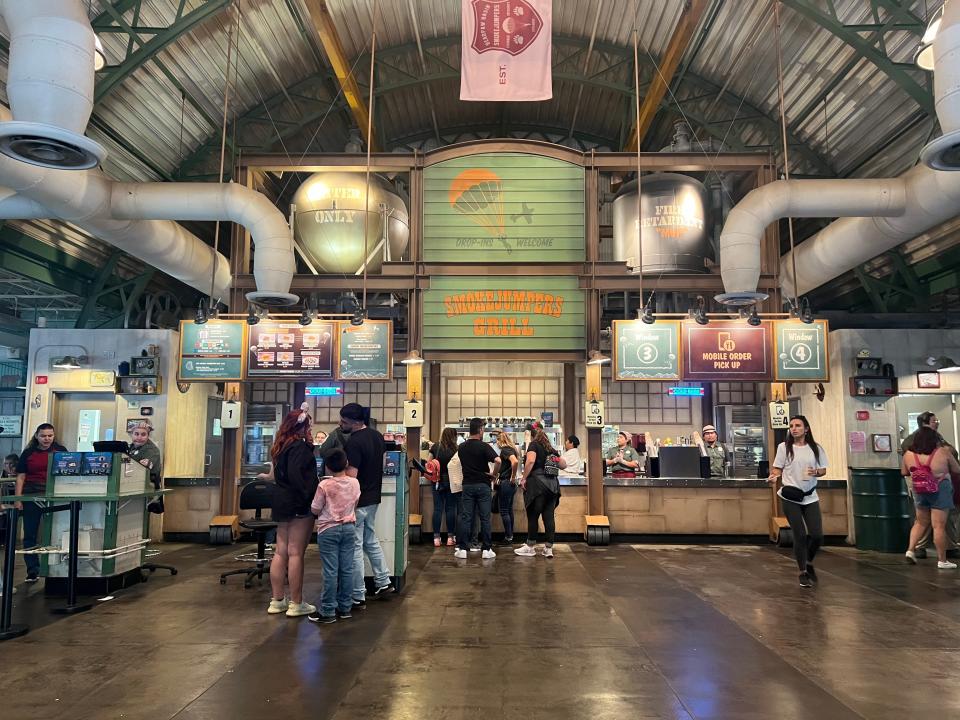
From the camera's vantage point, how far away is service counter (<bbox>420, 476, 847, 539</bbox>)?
10414mm

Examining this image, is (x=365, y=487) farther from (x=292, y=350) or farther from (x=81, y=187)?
(x=81, y=187)

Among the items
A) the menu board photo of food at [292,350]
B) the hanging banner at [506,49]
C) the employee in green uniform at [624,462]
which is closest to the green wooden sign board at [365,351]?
the menu board photo of food at [292,350]

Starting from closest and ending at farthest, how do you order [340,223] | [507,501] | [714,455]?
[507,501], [340,223], [714,455]

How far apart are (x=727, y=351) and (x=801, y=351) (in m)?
1.06

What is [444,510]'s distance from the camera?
10023 millimetres

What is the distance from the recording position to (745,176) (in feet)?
45.4

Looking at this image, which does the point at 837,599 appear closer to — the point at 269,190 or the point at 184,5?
the point at 184,5

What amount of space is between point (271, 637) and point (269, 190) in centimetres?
1261

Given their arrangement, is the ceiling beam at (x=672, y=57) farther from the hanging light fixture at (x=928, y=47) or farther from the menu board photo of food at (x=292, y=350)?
the menu board photo of food at (x=292, y=350)

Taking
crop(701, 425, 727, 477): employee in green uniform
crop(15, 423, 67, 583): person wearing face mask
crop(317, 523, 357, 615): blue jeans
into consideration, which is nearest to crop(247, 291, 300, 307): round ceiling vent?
crop(15, 423, 67, 583): person wearing face mask

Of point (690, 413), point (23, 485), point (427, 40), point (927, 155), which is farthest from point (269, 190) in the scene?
point (927, 155)

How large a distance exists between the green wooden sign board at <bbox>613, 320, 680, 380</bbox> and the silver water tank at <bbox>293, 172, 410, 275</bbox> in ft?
14.6

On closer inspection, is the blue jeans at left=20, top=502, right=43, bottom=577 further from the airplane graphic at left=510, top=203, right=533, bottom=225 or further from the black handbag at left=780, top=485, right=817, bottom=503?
the black handbag at left=780, top=485, right=817, bottom=503

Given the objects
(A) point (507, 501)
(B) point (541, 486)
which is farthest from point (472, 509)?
(A) point (507, 501)
